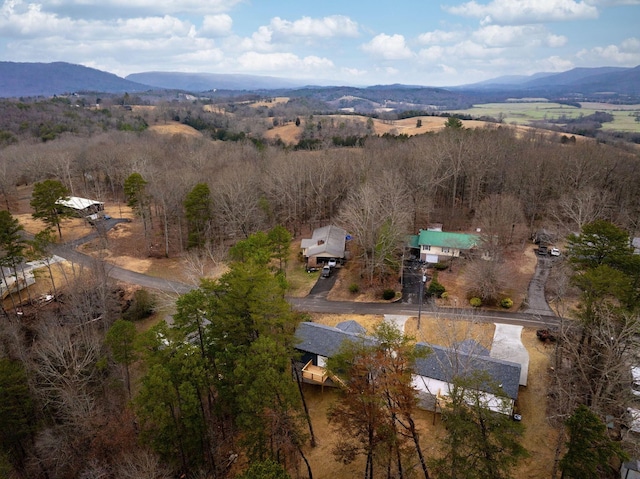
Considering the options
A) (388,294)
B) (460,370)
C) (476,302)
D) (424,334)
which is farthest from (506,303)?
(460,370)

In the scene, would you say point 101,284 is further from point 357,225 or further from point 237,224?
point 357,225

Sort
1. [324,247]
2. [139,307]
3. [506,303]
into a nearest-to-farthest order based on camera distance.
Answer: [506,303]
[139,307]
[324,247]

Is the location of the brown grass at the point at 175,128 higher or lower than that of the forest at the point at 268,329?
higher

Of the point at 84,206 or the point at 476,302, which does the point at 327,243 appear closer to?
the point at 476,302

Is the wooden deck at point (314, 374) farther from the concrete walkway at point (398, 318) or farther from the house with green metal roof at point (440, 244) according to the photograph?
the house with green metal roof at point (440, 244)

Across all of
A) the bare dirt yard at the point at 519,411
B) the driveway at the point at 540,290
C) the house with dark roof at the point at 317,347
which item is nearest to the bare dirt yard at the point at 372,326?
the bare dirt yard at the point at 519,411

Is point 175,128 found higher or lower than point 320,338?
higher

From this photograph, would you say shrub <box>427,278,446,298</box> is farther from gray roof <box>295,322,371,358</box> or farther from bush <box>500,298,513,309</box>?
gray roof <box>295,322,371,358</box>
